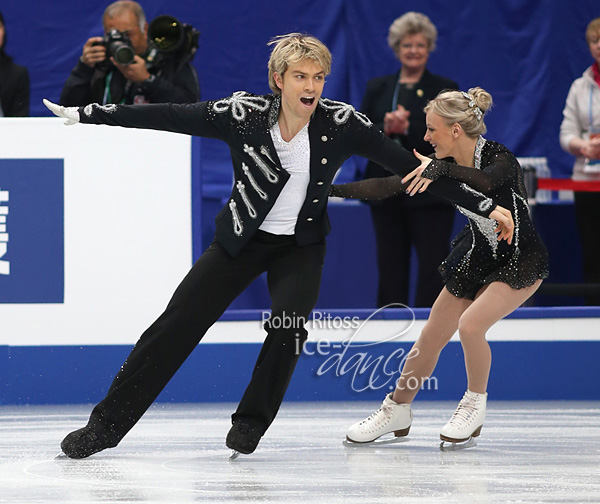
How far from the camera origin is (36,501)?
291 cm

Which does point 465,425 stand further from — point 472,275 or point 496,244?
point 496,244

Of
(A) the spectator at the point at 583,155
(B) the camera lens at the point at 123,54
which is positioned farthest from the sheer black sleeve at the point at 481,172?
(B) the camera lens at the point at 123,54

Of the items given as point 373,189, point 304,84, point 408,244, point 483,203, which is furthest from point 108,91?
point 483,203

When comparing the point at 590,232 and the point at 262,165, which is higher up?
the point at 262,165

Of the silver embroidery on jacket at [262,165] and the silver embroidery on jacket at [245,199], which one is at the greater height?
the silver embroidery on jacket at [262,165]

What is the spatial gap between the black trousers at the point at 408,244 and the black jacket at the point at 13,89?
184 cm

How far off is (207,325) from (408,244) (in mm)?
2114

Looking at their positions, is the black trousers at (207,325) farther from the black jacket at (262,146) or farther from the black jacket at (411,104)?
the black jacket at (411,104)

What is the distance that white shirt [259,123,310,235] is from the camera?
3.64 metres

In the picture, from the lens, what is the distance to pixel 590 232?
570 centimetres

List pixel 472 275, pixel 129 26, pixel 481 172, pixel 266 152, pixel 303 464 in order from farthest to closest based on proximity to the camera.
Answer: pixel 129 26
pixel 472 275
pixel 481 172
pixel 266 152
pixel 303 464

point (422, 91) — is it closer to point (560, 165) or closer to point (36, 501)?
point (560, 165)

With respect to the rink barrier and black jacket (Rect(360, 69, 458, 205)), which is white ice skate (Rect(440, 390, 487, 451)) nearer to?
the rink barrier

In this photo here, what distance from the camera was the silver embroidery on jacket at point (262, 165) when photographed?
11.9ft
